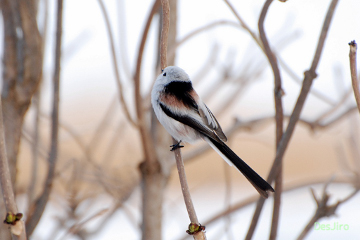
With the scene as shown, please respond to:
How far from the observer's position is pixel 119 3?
3.70ft

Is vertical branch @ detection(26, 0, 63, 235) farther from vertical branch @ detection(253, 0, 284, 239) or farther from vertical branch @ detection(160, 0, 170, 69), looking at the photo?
vertical branch @ detection(253, 0, 284, 239)

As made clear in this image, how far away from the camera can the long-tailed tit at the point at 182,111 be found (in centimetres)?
91

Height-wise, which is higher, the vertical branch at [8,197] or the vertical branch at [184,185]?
the vertical branch at [184,185]

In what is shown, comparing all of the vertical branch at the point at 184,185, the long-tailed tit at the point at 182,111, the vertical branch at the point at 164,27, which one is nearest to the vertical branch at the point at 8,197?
the vertical branch at the point at 184,185

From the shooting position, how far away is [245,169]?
2.52 ft

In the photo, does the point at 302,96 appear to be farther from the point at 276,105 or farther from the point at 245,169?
the point at 245,169

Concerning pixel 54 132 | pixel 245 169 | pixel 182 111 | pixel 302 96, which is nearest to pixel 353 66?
pixel 302 96

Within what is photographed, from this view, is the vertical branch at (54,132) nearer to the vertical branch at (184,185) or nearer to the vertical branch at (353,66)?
the vertical branch at (184,185)

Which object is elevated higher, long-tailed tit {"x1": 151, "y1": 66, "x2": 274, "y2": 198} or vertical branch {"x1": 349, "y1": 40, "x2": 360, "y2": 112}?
long-tailed tit {"x1": 151, "y1": 66, "x2": 274, "y2": 198}

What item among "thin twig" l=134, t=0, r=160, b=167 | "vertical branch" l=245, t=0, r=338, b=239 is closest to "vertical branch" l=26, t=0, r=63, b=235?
"thin twig" l=134, t=0, r=160, b=167

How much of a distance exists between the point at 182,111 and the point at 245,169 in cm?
24

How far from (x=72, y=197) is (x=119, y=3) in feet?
1.89

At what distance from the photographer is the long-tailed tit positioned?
91 cm

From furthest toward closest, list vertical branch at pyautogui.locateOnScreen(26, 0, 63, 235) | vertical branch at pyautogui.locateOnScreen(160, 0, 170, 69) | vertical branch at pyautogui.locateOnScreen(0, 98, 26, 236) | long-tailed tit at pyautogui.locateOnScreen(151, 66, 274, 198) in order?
long-tailed tit at pyautogui.locateOnScreen(151, 66, 274, 198) < vertical branch at pyautogui.locateOnScreen(26, 0, 63, 235) < vertical branch at pyautogui.locateOnScreen(160, 0, 170, 69) < vertical branch at pyautogui.locateOnScreen(0, 98, 26, 236)
